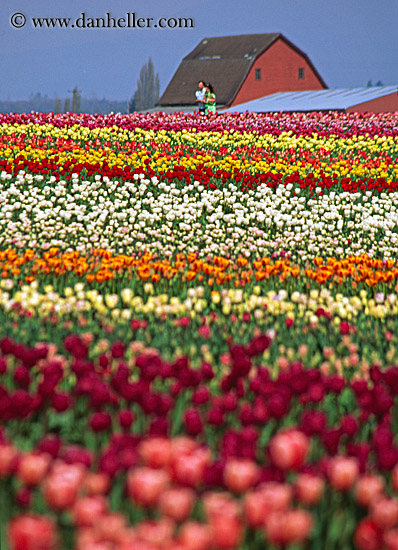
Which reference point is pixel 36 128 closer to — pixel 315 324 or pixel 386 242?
pixel 386 242

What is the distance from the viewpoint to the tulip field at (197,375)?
6.79 feet

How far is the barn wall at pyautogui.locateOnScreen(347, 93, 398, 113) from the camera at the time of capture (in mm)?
36625

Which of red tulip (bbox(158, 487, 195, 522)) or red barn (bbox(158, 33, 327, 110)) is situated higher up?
red barn (bbox(158, 33, 327, 110))

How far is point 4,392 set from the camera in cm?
271

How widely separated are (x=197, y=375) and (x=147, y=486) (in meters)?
1.15

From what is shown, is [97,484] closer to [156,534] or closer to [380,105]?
[156,534]

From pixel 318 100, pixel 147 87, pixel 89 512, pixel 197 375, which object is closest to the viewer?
pixel 89 512

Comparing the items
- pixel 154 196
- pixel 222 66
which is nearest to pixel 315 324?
pixel 154 196

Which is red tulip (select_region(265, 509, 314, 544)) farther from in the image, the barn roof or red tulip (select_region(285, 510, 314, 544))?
the barn roof

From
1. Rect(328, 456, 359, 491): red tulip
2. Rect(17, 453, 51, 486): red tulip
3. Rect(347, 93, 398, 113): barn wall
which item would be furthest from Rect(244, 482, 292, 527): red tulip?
Rect(347, 93, 398, 113): barn wall

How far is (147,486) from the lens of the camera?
197cm

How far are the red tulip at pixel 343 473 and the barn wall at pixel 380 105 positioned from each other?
35.8m

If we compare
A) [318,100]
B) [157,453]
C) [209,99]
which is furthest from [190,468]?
[318,100]

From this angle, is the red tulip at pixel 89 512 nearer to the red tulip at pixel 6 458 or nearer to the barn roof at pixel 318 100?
the red tulip at pixel 6 458
